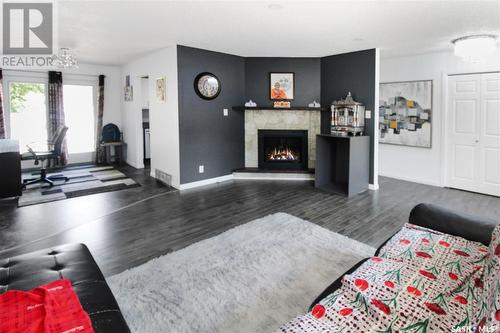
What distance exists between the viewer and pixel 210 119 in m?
5.78

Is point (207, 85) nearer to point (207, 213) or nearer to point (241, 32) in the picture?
point (241, 32)

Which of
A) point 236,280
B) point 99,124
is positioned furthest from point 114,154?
point 236,280

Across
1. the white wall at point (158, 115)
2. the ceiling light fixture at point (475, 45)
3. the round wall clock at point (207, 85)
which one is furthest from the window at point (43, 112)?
the ceiling light fixture at point (475, 45)

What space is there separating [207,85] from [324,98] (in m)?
2.26

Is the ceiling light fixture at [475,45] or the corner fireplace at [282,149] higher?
the ceiling light fixture at [475,45]

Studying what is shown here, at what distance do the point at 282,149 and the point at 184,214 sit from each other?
2998mm

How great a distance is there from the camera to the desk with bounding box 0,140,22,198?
4797mm

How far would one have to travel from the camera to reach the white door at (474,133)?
4.97 meters

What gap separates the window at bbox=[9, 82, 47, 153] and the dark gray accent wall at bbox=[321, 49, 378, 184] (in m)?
6.15

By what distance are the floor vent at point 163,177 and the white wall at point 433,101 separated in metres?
4.28

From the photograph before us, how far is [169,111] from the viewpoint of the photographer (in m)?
5.53

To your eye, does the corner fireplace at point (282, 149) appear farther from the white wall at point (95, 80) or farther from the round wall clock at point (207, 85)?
the white wall at point (95, 80)

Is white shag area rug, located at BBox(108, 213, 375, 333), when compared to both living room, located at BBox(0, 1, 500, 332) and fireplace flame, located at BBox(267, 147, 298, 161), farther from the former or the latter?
fireplace flame, located at BBox(267, 147, 298, 161)

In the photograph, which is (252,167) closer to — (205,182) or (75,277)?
(205,182)
